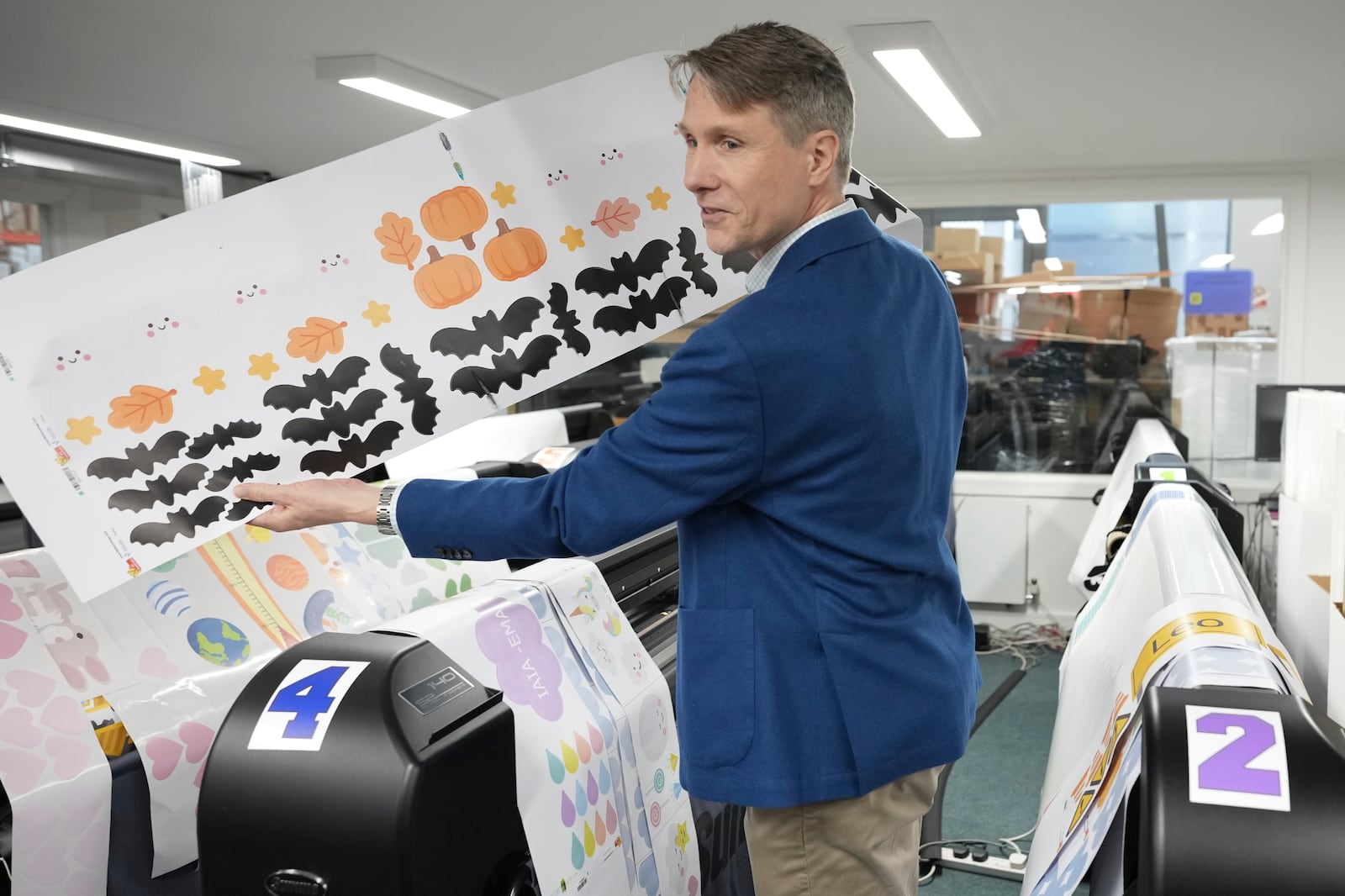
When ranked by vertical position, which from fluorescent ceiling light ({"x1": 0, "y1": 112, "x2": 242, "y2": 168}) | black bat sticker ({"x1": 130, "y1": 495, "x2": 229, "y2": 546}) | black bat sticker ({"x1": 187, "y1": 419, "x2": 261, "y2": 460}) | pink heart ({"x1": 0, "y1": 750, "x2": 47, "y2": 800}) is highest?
fluorescent ceiling light ({"x1": 0, "y1": 112, "x2": 242, "y2": 168})

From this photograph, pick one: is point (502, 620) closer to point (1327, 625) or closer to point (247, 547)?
point (247, 547)

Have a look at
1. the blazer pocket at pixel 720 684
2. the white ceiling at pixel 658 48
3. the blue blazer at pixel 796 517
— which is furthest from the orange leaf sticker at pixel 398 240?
the white ceiling at pixel 658 48

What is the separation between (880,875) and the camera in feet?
4.66

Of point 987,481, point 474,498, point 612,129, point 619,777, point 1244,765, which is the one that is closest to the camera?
point 1244,765

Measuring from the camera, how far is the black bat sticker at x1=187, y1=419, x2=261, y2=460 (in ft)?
5.23

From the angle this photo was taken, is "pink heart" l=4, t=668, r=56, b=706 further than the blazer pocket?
Yes

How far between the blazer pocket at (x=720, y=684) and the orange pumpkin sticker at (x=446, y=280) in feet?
2.39

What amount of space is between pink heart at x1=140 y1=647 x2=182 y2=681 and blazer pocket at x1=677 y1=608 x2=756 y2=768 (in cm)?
86

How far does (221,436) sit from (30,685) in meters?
0.42

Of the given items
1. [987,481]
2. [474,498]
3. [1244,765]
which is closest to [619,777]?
[474,498]

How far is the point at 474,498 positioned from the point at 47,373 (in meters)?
0.61

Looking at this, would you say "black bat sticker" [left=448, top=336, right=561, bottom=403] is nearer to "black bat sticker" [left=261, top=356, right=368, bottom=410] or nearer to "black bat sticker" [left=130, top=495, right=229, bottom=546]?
"black bat sticker" [left=261, top=356, right=368, bottom=410]

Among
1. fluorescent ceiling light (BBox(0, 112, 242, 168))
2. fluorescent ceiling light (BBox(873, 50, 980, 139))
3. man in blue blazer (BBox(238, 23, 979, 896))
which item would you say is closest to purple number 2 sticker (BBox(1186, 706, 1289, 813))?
man in blue blazer (BBox(238, 23, 979, 896))

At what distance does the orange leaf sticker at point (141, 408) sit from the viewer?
154cm
